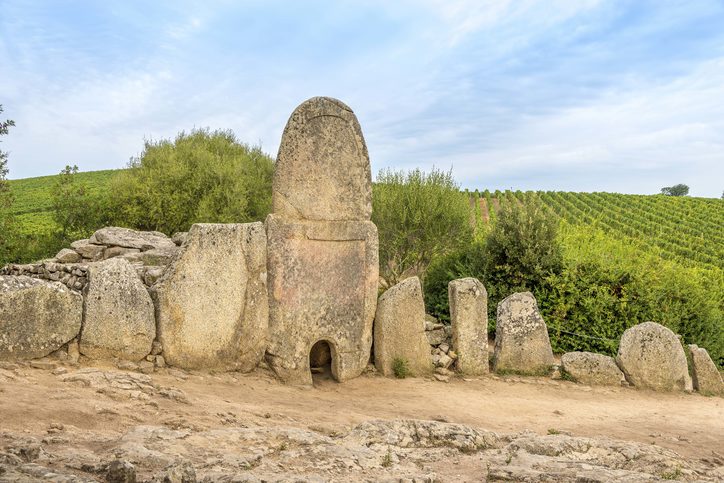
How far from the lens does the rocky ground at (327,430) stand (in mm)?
5398

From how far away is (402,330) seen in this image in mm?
11531

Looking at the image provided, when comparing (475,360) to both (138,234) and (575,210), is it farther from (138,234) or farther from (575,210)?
(575,210)

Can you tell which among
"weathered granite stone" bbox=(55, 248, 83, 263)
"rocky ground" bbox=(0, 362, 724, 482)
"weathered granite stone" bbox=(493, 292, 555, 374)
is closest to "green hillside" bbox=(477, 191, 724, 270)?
"weathered granite stone" bbox=(493, 292, 555, 374)

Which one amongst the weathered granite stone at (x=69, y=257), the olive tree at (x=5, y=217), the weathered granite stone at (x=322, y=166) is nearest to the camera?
the weathered granite stone at (x=322, y=166)

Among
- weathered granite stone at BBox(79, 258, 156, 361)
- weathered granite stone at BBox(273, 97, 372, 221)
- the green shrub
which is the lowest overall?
the green shrub

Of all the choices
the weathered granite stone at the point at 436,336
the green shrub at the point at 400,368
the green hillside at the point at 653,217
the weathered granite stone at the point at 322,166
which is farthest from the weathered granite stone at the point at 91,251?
the green hillside at the point at 653,217

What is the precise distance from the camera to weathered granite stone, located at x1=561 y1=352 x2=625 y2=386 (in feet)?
39.7

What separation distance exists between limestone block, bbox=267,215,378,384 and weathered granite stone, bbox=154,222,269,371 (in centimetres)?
26

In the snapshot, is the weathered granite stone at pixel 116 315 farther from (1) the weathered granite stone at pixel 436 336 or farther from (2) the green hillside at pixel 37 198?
(2) the green hillside at pixel 37 198

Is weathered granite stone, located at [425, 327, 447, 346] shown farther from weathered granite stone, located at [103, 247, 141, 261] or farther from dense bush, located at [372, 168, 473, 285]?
dense bush, located at [372, 168, 473, 285]

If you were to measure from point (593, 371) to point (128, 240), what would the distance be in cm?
1080

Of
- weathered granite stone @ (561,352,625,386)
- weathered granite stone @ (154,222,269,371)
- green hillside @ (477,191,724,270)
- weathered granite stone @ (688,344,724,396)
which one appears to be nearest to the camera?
weathered granite stone @ (154,222,269,371)

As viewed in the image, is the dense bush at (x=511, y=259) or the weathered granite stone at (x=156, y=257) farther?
the dense bush at (x=511, y=259)

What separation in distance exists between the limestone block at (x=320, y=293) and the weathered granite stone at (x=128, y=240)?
5407mm
